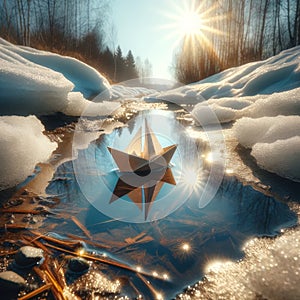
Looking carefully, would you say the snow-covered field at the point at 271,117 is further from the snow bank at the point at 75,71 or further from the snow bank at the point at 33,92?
the snow bank at the point at 75,71

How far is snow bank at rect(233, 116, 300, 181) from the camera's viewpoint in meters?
1.53

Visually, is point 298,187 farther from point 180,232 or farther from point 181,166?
point 180,232

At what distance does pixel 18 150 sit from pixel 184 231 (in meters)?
1.13

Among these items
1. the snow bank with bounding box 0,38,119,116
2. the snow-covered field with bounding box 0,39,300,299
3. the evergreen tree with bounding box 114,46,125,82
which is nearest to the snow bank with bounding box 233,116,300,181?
the snow-covered field with bounding box 0,39,300,299

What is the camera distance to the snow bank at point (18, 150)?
1363mm

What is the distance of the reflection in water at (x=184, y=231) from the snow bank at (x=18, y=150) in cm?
22

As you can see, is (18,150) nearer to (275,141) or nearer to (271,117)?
(275,141)

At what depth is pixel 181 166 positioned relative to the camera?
1.75 meters

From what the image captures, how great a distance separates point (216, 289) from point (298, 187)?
102 centimetres

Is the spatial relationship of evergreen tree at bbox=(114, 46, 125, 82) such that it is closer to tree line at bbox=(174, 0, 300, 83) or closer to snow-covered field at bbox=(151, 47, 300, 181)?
tree line at bbox=(174, 0, 300, 83)

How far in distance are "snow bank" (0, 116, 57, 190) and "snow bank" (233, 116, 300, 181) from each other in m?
1.66

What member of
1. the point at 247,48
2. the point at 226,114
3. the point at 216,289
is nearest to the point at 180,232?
the point at 216,289

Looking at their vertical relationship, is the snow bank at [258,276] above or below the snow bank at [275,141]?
below

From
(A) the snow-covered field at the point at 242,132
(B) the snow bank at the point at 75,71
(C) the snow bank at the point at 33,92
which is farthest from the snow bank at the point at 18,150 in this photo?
(B) the snow bank at the point at 75,71
